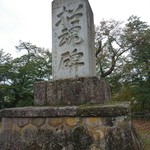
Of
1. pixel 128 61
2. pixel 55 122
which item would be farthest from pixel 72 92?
pixel 128 61

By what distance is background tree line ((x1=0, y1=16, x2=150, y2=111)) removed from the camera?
20.5 meters

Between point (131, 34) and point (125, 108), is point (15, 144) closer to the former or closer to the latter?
point (125, 108)

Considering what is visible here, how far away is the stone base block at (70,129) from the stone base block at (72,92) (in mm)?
479

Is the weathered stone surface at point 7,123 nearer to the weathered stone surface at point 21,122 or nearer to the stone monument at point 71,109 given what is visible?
the stone monument at point 71,109

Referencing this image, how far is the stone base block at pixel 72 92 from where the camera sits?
11.8 feet

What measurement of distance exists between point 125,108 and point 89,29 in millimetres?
1702

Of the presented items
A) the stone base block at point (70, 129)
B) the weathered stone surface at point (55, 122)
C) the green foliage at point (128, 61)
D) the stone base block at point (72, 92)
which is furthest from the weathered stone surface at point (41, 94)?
the green foliage at point (128, 61)

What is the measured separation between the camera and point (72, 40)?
4.10 m

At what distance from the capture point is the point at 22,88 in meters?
22.3

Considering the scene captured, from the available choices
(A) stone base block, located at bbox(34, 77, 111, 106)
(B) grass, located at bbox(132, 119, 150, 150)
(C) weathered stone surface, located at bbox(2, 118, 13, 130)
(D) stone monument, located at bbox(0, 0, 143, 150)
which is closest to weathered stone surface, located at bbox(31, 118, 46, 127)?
(D) stone monument, located at bbox(0, 0, 143, 150)

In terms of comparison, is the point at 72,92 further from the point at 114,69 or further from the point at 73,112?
the point at 114,69

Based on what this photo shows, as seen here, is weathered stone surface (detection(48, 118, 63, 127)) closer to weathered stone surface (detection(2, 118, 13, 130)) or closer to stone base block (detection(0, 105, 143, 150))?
stone base block (detection(0, 105, 143, 150))

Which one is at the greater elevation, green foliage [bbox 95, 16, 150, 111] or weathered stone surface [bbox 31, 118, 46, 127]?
green foliage [bbox 95, 16, 150, 111]

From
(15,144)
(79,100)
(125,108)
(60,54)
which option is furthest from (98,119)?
(60,54)
